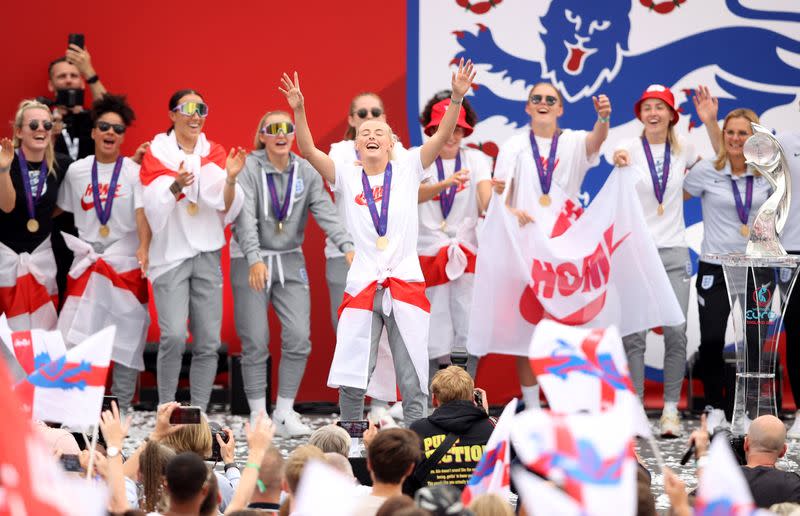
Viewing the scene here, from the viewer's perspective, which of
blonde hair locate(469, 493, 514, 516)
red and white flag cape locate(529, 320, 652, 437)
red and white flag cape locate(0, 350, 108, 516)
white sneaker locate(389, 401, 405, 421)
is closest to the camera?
red and white flag cape locate(0, 350, 108, 516)

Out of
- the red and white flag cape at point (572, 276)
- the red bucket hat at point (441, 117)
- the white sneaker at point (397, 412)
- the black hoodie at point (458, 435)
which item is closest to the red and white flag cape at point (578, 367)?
the black hoodie at point (458, 435)

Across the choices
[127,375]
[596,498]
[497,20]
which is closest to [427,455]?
[596,498]

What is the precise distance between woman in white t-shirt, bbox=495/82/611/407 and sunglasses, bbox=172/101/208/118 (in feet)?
5.76

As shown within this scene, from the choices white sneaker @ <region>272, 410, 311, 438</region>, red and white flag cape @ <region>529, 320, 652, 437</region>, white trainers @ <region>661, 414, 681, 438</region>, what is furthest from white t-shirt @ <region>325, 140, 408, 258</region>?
red and white flag cape @ <region>529, 320, 652, 437</region>

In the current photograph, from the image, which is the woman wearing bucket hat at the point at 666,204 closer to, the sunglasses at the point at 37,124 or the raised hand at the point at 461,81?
the raised hand at the point at 461,81

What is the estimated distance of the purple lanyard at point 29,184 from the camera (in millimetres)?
8078

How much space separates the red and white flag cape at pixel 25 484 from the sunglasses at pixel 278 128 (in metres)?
4.98

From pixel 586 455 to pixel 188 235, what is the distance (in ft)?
16.5

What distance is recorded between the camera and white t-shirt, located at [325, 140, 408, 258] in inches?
275

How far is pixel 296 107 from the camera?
6695 millimetres

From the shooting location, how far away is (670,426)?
317 inches

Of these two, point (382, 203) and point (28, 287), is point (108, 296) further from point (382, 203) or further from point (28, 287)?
point (382, 203)

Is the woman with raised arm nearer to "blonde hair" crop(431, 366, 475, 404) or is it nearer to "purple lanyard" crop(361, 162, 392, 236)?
"purple lanyard" crop(361, 162, 392, 236)

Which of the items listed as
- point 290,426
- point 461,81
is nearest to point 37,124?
point 290,426
